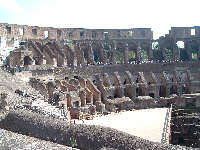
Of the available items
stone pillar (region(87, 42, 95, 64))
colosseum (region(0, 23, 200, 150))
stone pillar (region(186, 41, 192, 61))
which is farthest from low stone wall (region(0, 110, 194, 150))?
stone pillar (region(186, 41, 192, 61))

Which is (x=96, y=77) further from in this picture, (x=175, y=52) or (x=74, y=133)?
(x=74, y=133)

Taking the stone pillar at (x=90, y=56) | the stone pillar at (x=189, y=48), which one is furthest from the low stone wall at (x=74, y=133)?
the stone pillar at (x=189, y=48)

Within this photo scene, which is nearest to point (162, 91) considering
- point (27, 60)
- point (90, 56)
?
point (90, 56)

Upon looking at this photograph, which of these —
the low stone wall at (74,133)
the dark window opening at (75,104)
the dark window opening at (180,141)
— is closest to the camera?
the low stone wall at (74,133)

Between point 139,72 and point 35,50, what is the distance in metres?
14.4

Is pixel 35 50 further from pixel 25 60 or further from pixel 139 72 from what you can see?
pixel 139 72

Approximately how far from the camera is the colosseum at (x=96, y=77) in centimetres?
2353

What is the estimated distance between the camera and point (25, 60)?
1479 inches

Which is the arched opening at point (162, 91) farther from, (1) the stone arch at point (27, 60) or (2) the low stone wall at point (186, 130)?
(1) the stone arch at point (27, 60)

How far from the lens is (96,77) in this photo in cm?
3709

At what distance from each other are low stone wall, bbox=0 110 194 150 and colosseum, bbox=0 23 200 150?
9 cm

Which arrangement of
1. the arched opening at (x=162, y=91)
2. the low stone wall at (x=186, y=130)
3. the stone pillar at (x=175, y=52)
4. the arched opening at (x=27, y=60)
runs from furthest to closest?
the stone pillar at (x=175, y=52) < the arched opening at (x=162, y=91) < the arched opening at (x=27, y=60) < the low stone wall at (x=186, y=130)

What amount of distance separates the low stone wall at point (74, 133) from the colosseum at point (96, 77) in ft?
0.28

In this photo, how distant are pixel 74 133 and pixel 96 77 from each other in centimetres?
2246
